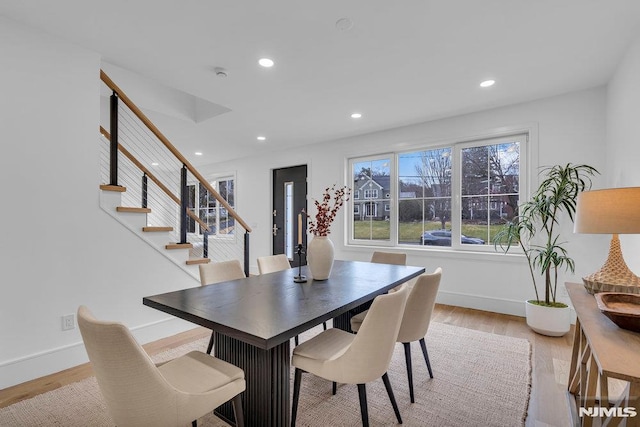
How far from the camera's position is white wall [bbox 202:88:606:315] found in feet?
10.4

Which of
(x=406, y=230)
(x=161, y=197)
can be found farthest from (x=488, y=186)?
(x=161, y=197)

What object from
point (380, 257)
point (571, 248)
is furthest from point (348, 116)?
point (571, 248)

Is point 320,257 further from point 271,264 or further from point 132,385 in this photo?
point 132,385

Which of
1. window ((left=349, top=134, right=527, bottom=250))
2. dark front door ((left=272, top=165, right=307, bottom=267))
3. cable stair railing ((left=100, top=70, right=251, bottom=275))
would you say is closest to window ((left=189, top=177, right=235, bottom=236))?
cable stair railing ((left=100, top=70, right=251, bottom=275))

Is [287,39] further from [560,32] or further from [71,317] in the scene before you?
[71,317]

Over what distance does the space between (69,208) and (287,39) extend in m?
2.09

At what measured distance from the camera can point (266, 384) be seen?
1442 millimetres

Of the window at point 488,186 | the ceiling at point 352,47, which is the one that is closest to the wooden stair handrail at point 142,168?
the ceiling at point 352,47

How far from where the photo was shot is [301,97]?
3328 millimetres

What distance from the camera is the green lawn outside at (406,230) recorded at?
3.89m

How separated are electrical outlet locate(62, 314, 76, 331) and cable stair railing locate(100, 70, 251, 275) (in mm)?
788

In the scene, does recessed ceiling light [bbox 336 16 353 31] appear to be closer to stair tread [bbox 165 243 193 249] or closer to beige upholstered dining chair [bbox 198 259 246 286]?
beige upholstered dining chair [bbox 198 259 246 286]

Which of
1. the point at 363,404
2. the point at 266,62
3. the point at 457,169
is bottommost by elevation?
the point at 363,404

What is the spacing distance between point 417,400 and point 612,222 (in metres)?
1.47
